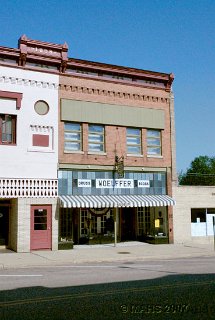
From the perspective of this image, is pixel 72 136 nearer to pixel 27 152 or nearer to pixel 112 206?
pixel 27 152

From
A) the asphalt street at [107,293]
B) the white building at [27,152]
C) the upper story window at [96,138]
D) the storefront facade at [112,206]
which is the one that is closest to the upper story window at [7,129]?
the white building at [27,152]

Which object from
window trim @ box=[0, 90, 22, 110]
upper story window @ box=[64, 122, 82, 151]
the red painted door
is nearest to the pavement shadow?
the red painted door

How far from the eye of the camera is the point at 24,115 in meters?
22.8

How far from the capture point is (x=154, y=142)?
26969 mm

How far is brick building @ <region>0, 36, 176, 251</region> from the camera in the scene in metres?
22.5

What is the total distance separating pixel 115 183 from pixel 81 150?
3.07m

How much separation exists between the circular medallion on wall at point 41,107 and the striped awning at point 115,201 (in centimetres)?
515

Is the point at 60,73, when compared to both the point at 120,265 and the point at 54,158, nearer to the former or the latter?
the point at 54,158

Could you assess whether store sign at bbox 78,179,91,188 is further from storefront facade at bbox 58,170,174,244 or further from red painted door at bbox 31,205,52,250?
red painted door at bbox 31,205,52,250

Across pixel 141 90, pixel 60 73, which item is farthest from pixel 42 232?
pixel 141 90

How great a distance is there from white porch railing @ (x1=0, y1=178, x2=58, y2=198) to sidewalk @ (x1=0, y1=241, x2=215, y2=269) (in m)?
3.19

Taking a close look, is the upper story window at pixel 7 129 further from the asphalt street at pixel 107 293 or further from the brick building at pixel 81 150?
the asphalt street at pixel 107 293

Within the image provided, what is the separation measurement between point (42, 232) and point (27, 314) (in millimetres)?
14511

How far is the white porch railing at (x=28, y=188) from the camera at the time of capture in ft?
71.7
